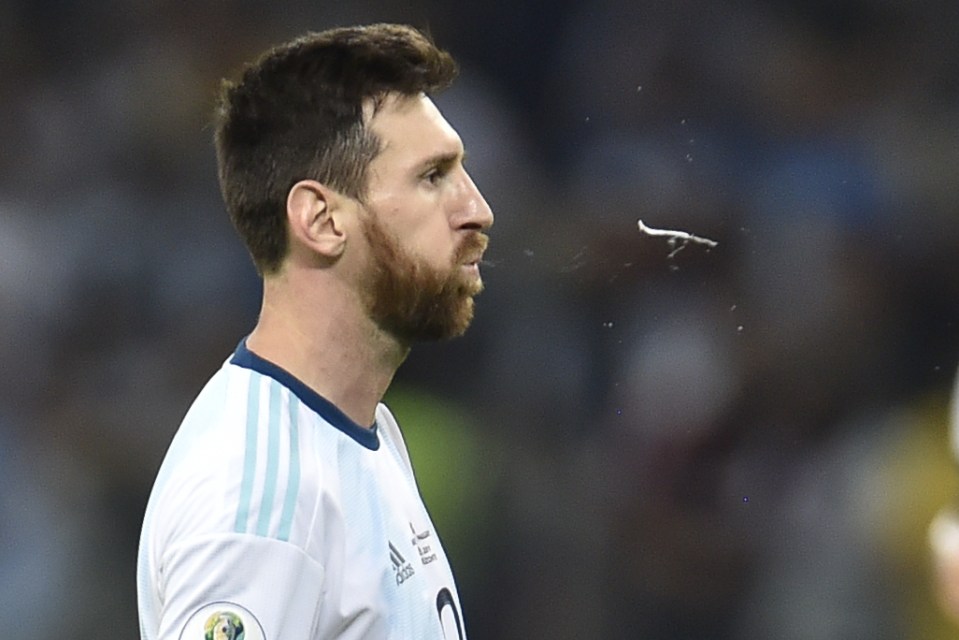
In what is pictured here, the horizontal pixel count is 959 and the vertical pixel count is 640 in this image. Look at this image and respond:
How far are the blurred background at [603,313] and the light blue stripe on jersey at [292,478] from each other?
5.24ft

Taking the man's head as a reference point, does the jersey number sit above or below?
below

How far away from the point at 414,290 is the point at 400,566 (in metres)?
0.34

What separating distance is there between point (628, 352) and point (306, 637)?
1.91 metres

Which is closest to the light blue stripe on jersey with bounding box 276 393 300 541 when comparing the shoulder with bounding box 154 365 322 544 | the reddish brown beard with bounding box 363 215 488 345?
the shoulder with bounding box 154 365 322 544

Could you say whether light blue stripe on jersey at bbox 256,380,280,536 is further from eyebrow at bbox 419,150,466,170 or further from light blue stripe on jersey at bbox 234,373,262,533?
eyebrow at bbox 419,150,466,170

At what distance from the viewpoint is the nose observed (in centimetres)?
187

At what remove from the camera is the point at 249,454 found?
64.3 inches

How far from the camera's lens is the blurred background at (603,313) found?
10.7ft

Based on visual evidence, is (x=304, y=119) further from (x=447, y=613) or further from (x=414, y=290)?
(x=447, y=613)

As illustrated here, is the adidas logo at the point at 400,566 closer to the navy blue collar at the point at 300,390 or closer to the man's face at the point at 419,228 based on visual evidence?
the navy blue collar at the point at 300,390

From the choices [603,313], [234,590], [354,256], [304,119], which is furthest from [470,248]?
[603,313]

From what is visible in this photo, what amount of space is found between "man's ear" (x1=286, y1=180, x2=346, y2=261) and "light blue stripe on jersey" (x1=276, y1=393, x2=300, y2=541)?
7.4 inches

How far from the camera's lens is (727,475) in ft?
10.8

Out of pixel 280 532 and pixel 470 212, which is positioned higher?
pixel 470 212
